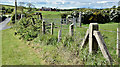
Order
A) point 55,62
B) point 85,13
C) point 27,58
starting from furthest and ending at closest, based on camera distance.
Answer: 1. point 85,13
2. point 27,58
3. point 55,62

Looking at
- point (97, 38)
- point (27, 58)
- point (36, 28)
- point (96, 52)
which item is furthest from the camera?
point (36, 28)

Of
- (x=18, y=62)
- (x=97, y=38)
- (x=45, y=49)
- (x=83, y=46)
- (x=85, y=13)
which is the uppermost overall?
(x=85, y=13)

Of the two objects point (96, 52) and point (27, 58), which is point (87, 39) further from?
point (27, 58)

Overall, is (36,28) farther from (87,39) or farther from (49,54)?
(87,39)

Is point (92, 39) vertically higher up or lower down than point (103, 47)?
higher up

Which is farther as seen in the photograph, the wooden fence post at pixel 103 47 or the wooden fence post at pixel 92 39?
the wooden fence post at pixel 92 39

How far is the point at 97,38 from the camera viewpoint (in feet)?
11.9

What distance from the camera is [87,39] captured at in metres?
4.23

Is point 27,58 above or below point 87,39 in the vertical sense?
below

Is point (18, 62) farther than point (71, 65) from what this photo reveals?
Yes

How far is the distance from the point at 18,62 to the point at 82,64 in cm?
259

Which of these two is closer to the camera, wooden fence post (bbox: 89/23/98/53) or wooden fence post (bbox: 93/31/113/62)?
wooden fence post (bbox: 93/31/113/62)

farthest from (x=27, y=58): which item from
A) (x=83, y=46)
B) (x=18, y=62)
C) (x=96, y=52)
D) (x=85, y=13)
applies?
(x=85, y=13)

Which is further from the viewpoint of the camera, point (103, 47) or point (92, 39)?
point (92, 39)
